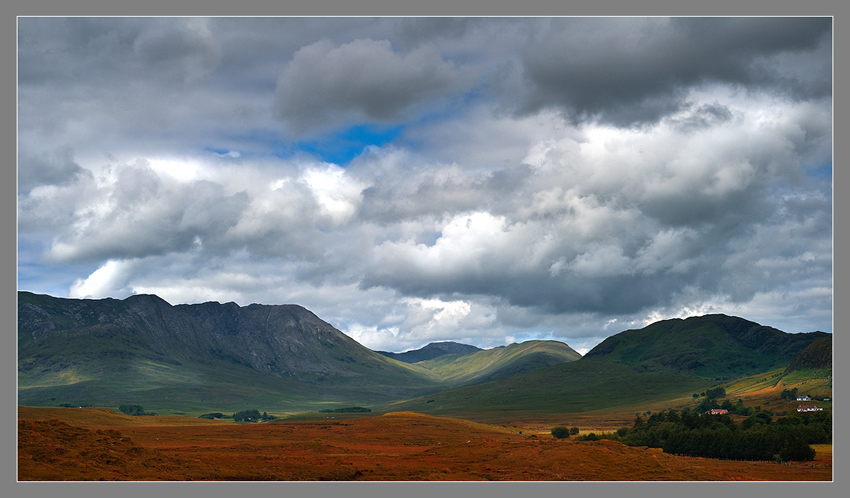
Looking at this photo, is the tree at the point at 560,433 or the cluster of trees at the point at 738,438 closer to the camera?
the cluster of trees at the point at 738,438

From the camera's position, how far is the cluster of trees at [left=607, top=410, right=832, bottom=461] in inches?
3258

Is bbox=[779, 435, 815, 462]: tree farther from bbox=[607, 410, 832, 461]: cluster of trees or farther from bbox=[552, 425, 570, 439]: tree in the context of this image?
bbox=[552, 425, 570, 439]: tree

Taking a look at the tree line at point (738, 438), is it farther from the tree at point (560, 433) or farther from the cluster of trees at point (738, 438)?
the tree at point (560, 433)

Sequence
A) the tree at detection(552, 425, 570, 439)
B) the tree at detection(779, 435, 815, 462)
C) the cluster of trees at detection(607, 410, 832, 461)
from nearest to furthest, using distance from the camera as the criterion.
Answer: the tree at detection(779, 435, 815, 462)
the cluster of trees at detection(607, 410, 832, 461)
the tree at detection(552, 425, 570, 439)

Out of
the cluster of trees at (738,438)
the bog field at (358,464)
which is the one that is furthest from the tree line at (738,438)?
the bog field at (358,464)

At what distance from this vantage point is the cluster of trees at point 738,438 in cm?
8275

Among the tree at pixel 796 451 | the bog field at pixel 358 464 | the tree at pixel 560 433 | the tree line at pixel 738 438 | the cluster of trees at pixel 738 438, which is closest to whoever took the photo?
the bog field at pixel 358 464

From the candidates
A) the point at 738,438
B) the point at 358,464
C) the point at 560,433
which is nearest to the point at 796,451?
the point at 738,438

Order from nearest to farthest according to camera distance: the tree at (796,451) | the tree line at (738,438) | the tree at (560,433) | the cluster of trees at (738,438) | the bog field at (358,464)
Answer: the bog field at (358,464) → the tree at (796,451) → the tree line at (738,438) → the cluster of trees at (738,438) → the tree at (560,433)

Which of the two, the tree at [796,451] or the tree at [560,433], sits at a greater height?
the tree at [796,451]

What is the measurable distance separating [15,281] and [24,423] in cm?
1999

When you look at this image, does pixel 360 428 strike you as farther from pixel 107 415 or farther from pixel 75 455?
pixel 75 455

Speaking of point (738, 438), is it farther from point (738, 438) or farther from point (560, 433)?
point (560, 433)

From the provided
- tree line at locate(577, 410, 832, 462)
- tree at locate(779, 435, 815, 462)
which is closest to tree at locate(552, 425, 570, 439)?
tree line at locate(577, 410, 832, 462)
